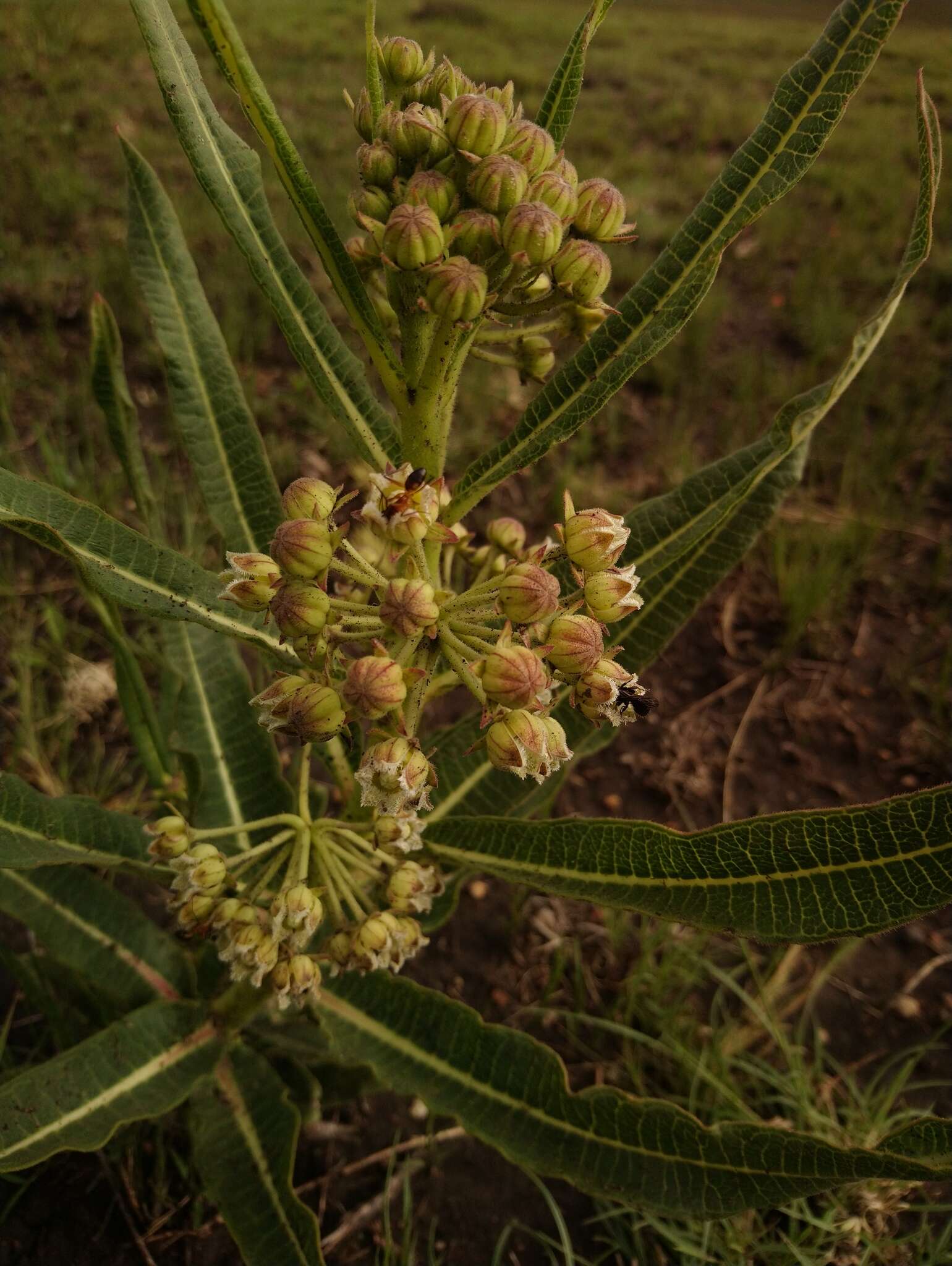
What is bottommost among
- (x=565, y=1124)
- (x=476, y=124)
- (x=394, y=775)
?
(x=565, y=1124)

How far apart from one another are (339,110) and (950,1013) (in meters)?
6.99

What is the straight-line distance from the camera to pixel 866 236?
6285 mm

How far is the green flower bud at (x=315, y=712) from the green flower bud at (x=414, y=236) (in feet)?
1.68

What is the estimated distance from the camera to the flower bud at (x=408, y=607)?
1.07 metres

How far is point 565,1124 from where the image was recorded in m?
1.36

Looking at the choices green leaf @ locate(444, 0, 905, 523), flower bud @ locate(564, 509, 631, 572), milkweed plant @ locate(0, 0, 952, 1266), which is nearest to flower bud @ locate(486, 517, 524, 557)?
milkweed plant @ locate(0, 0, 952, 1266)

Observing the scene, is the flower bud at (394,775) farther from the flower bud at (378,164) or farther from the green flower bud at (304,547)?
the flower bud at (378,164)

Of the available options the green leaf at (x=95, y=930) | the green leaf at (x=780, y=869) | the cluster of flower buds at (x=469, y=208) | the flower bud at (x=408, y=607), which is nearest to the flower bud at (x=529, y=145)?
the cluster of flower buds at (x=469, y=208)

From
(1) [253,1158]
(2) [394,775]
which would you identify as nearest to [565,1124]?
(1) [253,1158]

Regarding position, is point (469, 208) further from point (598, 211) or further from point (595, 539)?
point (595, 539)

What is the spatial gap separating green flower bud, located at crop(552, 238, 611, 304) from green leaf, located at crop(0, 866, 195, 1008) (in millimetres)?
1344

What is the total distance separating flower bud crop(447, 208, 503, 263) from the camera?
1059 mm

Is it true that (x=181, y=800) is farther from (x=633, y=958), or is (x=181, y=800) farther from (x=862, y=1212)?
(x=862, y=1212)

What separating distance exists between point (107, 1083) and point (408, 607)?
0.98 m
